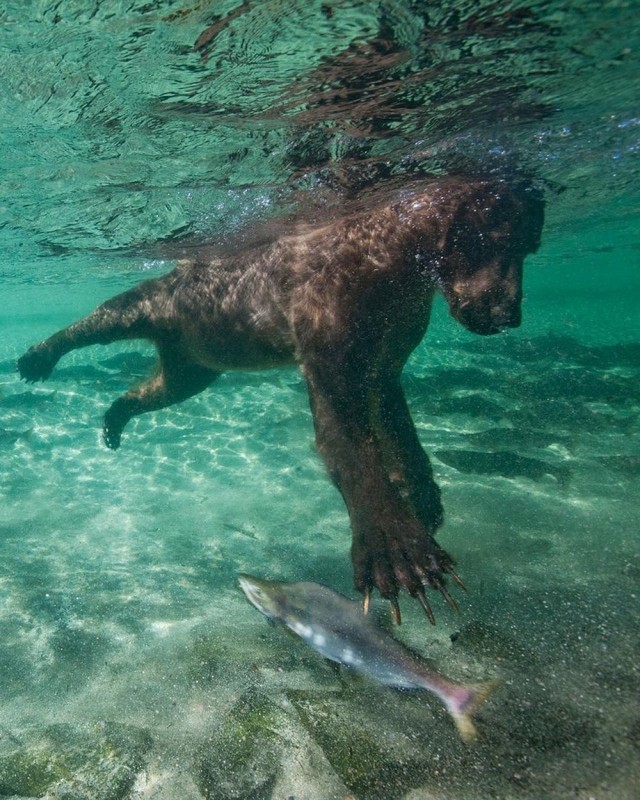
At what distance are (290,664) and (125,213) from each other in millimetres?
9356

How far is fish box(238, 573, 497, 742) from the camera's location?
290 centimetres

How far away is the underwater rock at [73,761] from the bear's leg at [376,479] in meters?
1.71

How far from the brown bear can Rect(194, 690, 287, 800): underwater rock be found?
969 mm

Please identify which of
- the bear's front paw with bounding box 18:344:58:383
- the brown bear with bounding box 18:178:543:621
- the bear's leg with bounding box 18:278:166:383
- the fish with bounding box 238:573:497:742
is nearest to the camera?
the fish with bounding box 238:573:497:742

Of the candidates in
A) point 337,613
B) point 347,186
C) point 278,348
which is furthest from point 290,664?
point 347,186

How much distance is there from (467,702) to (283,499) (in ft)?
19.8

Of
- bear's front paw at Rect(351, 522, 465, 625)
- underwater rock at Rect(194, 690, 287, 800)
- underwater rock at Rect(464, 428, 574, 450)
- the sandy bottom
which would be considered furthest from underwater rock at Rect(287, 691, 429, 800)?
underwater rock at Rect(464, 428, 574, 450)

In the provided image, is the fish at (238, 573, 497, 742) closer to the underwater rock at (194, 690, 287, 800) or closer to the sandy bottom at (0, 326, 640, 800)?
the sandy bottom at (0, 326, 640, 800)

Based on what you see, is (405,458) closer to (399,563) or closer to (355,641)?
(399,563)

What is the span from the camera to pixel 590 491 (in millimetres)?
7559

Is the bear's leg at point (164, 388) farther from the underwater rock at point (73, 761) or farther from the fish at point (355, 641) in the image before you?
the underwater rock at point (73, 761)

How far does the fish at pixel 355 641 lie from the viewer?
2900mm

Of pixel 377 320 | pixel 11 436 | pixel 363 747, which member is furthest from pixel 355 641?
pixel 11 436

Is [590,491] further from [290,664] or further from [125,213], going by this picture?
[125,213]
